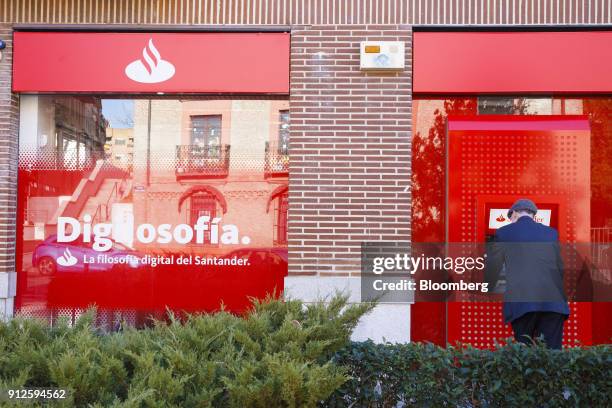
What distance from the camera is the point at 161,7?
260 inches

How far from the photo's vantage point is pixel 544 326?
484 centimetres

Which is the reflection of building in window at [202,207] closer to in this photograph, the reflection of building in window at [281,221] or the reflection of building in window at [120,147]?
the reflection of building in window at [281,221]

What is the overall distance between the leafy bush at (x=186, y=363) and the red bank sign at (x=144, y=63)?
13.1 feet

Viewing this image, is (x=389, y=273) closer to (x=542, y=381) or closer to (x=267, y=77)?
(x=267, y=77)

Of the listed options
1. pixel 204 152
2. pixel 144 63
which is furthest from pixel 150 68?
pixel 204 152

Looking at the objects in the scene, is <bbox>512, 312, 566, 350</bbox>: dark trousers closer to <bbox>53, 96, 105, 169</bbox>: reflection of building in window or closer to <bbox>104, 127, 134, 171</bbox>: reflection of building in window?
<bbox>104, 127, 134, 171</bbox>: reflection of building in window

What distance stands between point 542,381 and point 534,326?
1843mm

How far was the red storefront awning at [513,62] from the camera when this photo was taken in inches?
252

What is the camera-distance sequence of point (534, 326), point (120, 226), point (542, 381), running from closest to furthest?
point (542, 381) < point (534, 326) < point (120, 226)

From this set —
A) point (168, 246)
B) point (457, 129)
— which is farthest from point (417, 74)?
point (168, 246)

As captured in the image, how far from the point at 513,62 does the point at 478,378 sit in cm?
436

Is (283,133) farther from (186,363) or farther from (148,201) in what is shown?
(186,363)

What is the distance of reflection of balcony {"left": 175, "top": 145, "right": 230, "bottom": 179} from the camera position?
6.74 metres

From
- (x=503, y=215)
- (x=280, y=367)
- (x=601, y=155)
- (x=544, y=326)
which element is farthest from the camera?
(x=601, y=155)
